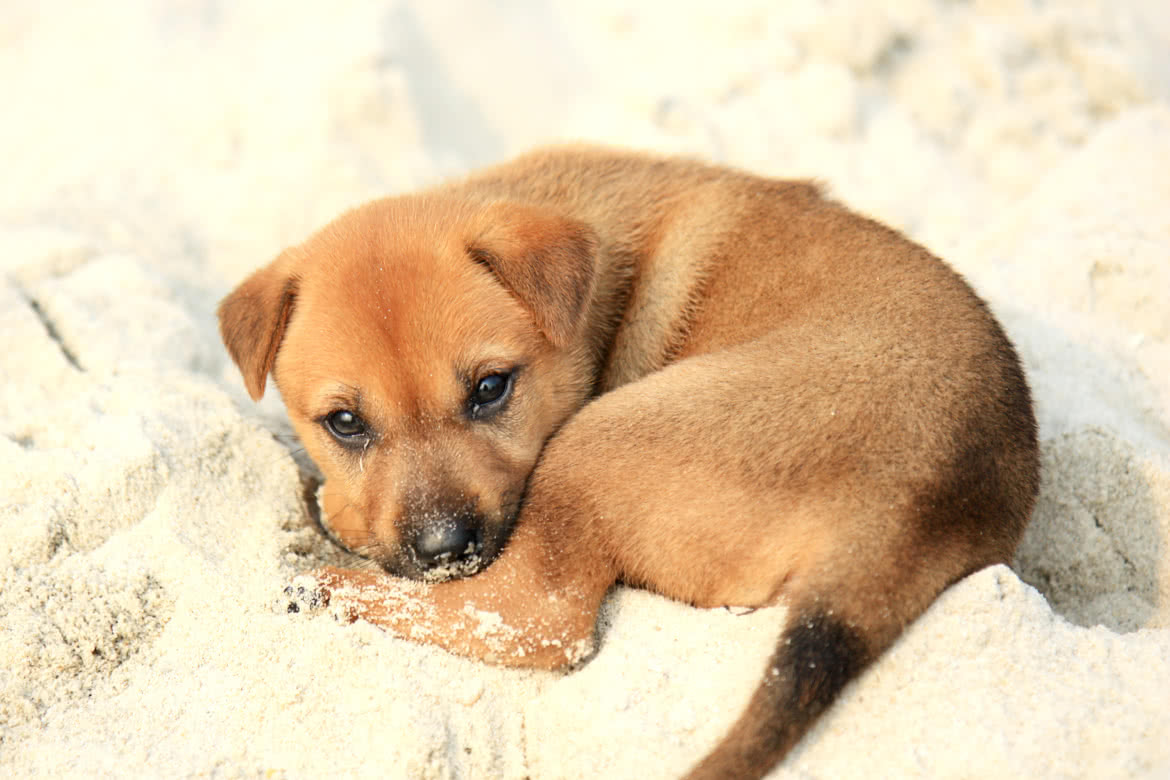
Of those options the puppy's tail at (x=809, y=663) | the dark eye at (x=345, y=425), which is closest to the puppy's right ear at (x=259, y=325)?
the dark eye at (x=345, y=425)

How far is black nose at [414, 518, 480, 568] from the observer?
3039mm

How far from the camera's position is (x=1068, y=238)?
4941mm

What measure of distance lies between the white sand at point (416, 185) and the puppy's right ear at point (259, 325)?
42 centimetres

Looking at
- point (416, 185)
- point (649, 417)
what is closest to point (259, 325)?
point (649, 417)

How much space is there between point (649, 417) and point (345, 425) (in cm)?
107

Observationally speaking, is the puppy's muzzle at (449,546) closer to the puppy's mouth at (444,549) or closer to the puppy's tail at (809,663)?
the puppy's mouth at (444,549)

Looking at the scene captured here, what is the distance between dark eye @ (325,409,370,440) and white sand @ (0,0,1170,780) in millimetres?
444

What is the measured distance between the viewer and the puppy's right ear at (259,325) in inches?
138

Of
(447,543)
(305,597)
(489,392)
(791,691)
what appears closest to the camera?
(791,691)

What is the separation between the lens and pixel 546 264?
340cm

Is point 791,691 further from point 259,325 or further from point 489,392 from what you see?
point 259,325

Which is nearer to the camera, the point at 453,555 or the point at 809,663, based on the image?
the point at 809,663

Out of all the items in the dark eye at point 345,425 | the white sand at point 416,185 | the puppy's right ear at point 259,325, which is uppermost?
the puppy's right ear at point 259,325

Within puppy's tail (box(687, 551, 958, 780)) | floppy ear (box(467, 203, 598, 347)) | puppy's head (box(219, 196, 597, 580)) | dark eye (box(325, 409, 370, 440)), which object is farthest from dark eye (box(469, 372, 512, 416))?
puppy's tail (box(687, 551, 958, 780))
